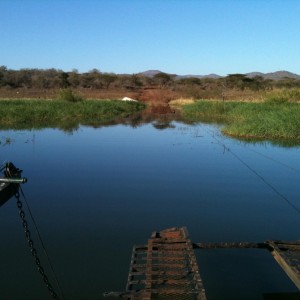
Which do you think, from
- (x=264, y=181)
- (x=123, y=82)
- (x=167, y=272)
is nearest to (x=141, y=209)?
(x=167, y=272)

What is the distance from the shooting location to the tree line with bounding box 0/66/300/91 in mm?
59188

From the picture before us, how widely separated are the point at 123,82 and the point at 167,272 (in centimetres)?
6533

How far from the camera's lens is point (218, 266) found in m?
5.34

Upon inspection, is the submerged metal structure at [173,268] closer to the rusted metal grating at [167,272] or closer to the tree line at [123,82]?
the rusted metal grating at [167,272]

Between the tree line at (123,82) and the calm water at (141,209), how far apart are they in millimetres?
43101

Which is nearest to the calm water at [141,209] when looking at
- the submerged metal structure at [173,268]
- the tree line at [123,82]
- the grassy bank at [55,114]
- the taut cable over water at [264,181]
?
the taut cable over water at [264,181]

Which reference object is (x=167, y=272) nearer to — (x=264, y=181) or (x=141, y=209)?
(x=141, y=209)

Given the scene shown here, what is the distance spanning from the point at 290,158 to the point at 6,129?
13315mm

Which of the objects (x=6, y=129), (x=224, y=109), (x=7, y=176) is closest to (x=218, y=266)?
(x=7, y=176)

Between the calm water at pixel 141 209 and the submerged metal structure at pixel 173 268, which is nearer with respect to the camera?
the submerged metal structure at pixel 173 268

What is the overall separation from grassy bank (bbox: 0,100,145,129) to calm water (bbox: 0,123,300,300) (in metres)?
7.49

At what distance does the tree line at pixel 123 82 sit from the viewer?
194 ft

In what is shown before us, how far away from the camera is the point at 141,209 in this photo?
7684 millimetres

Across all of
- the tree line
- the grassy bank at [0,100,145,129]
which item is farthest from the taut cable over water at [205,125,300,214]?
the tree line
